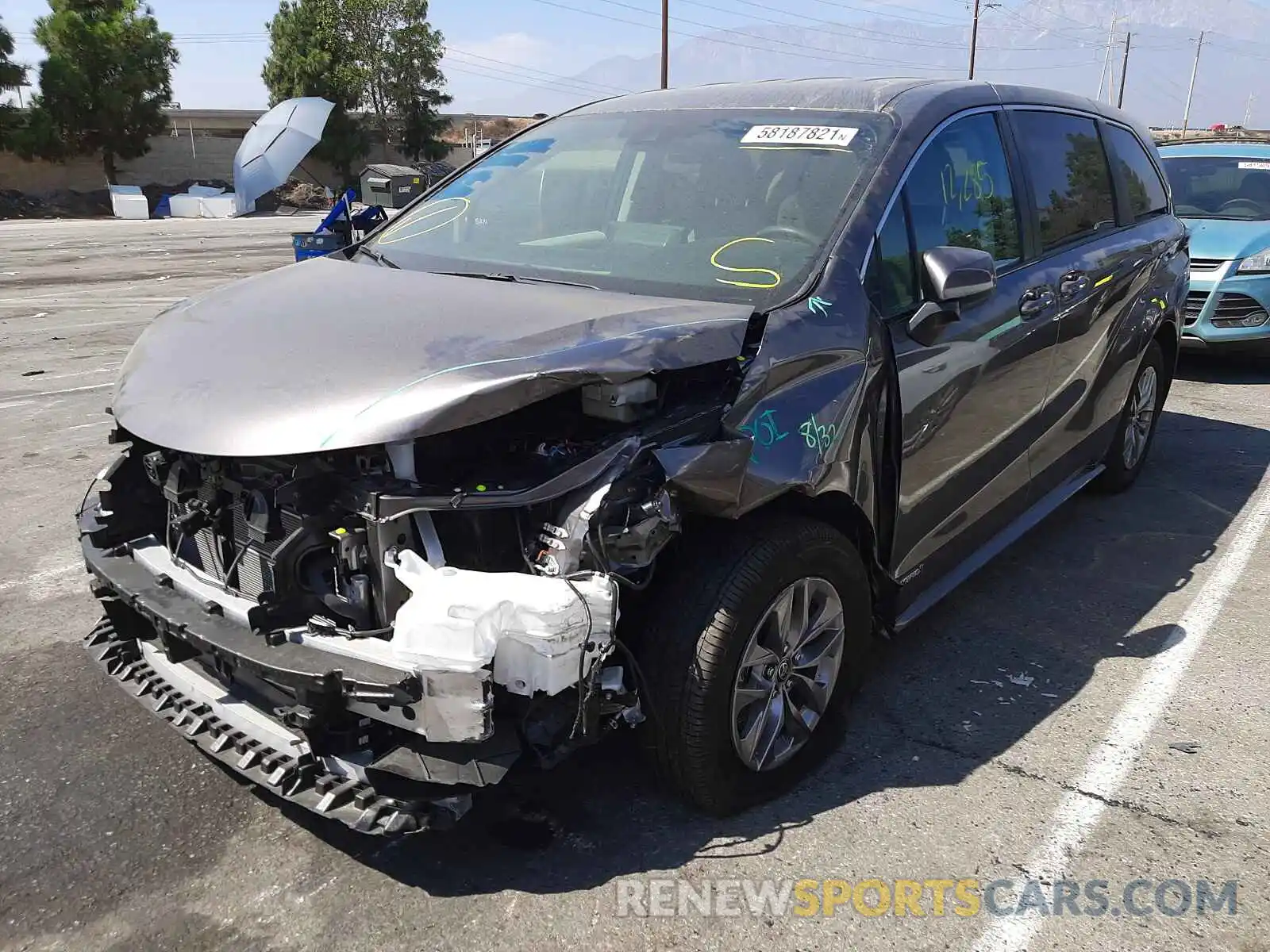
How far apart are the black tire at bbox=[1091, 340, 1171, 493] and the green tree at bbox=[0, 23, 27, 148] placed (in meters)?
43.7

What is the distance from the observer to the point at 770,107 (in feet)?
11.8

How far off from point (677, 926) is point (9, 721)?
7.75ft

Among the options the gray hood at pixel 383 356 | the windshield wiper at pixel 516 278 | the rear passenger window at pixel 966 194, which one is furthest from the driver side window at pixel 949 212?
the windshield wiper at pixel 516 278

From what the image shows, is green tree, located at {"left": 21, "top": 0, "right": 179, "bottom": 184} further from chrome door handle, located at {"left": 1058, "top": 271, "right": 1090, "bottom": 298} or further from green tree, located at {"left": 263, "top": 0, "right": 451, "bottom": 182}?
chrome door handle, located at {"left": 1058, "top": 271, "right": 1090, "bottom": 298}

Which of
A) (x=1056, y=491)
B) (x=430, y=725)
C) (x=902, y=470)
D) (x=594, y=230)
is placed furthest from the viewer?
(x=1056, y=491)

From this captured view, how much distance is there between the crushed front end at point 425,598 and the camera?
7.33ft

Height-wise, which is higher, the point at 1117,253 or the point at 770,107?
the point at 770,107

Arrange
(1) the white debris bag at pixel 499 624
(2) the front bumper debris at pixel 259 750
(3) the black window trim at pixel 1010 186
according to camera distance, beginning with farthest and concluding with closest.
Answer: (3) the black window trim at pixel 1010 186 < (2) the front bumper debris at pixel 259 750 < (1) the white debris bag at pixel 499 624

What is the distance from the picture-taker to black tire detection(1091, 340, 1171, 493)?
17.5ft

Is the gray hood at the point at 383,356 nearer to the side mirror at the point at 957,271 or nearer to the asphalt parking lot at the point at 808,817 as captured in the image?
the asphalt parking lot at the point at 808,817

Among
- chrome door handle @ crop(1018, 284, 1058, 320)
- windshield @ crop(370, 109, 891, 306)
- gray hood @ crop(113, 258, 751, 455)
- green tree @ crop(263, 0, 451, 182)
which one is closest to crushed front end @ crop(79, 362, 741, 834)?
gray hood @ crop(113, 258, 751, 455)

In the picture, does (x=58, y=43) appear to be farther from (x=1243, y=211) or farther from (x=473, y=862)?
(x=473, y=862)

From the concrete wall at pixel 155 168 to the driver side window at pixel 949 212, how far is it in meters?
38.7

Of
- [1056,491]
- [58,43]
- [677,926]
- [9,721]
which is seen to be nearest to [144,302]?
[9,721]
